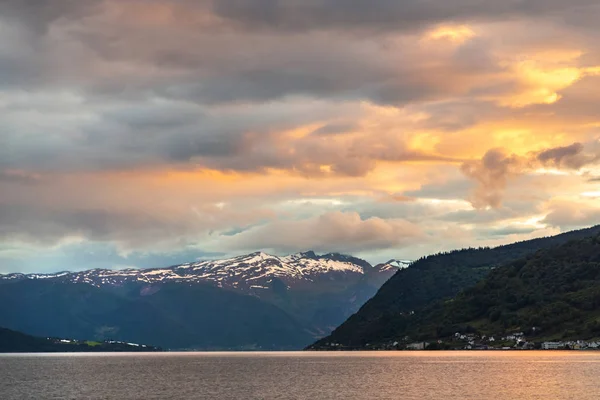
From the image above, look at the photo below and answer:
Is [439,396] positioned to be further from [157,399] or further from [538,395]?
[157,399]

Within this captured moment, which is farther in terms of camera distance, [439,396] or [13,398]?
[13,398]

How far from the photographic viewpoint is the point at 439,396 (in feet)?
604

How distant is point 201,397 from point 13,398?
152 ft

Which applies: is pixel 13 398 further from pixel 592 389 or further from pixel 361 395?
pixel 592 389

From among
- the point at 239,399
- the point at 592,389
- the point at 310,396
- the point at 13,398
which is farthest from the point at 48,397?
the point at 592,389

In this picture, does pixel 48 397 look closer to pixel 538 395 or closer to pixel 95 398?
pixel 95 398

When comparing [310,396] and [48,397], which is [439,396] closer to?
[310,396]

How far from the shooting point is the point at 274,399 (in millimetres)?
185125

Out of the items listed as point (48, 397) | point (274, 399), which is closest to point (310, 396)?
point (274, 399)

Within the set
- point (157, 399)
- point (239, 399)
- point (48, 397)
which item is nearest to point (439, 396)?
point (239, 399)

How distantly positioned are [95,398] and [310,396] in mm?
52517

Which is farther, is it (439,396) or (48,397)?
(48,397)

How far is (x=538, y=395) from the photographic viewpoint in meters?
180

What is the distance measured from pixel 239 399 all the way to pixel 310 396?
1700 centimetres
